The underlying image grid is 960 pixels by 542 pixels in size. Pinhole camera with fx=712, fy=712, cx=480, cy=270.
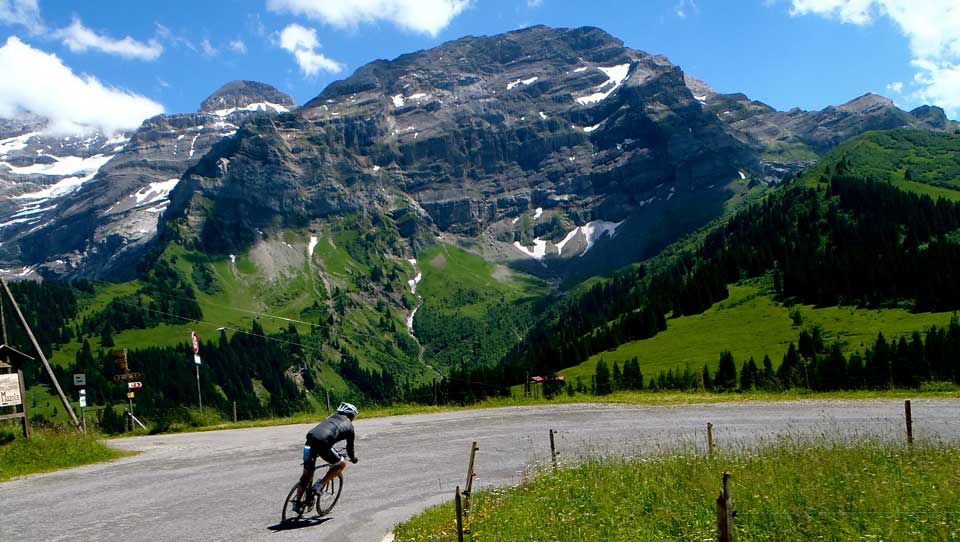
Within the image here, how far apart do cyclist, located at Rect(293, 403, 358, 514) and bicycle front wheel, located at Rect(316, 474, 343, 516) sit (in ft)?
1.04

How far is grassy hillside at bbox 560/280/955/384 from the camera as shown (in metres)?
87.2

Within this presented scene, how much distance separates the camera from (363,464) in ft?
77.6

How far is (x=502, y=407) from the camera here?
45312 millimetres

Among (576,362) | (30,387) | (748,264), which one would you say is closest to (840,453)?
(576,362)

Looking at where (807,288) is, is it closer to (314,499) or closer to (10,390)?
(10,390)

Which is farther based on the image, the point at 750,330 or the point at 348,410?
the point at 750,330

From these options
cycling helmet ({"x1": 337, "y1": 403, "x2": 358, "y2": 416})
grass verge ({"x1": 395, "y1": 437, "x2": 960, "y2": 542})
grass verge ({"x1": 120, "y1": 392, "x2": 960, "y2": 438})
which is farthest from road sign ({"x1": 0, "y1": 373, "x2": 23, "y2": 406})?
grass verge ({"x1": 395, "y1": 437, "x2": 960, "y2": 542})

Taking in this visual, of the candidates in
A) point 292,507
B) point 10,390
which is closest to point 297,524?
point 292,507

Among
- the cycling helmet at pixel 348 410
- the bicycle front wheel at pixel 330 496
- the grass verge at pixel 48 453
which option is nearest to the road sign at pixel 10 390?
the grass verge at pixel 48 453

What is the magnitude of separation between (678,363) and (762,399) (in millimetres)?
54607

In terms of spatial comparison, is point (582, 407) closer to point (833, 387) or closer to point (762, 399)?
point (762, 399)

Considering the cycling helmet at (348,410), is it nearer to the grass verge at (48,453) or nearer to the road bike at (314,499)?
the road bike at (314,499)

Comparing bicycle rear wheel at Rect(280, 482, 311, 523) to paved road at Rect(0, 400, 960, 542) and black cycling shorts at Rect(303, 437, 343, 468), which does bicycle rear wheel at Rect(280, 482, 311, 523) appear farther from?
black cycling shorts at Rect(303, 437, 343, 468)

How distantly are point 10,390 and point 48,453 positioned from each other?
3.23 meters
